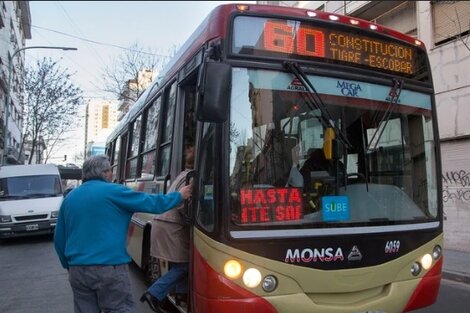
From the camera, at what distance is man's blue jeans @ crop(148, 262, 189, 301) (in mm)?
4773

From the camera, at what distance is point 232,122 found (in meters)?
4.03

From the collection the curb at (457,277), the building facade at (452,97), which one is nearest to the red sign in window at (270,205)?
the curb at (457,277)

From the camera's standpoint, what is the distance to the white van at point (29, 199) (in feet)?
46.0

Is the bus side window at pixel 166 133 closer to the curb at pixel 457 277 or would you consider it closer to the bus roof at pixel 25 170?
the curb at pixel 457 277

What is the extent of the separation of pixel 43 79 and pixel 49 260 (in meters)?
22.9

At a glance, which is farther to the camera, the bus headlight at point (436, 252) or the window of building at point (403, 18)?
the window of building at point (403, 18)

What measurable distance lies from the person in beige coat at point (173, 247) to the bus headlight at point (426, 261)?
209cm

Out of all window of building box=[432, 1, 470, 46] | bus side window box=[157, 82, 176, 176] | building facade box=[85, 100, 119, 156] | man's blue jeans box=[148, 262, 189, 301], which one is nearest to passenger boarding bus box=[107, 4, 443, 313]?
man's blue jeans box=[148, 262, 189, 301]

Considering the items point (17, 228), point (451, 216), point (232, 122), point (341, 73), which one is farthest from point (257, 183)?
point (17, 228)

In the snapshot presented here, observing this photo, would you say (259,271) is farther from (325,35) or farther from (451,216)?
(451,216)

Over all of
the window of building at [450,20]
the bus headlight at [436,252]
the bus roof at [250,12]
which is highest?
the window of building at [450,20]

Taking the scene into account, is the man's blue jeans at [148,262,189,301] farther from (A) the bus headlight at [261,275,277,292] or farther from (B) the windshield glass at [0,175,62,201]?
(B) the windshield glass at [0,175,62,201]

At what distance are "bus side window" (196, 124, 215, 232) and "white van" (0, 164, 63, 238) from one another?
11171 millimetres

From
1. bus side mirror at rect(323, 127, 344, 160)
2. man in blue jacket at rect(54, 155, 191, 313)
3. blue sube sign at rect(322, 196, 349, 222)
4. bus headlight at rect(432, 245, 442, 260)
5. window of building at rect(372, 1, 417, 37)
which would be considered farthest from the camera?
window of building at rect(372, 1, 417, 37)
